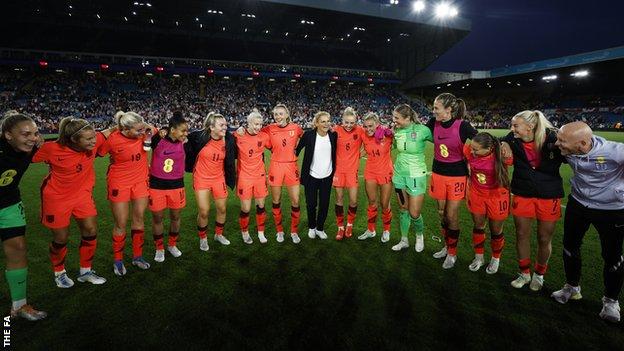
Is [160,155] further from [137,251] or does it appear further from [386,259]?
[386,259]

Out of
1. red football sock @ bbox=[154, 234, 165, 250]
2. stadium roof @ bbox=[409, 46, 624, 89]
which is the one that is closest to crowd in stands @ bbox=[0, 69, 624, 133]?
stadium roof @ bbox=[409, 46, 624, 89]

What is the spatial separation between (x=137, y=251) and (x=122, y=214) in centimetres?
65

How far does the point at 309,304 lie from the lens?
12.1 ft

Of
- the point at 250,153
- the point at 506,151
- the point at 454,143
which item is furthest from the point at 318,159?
the point at 506,151

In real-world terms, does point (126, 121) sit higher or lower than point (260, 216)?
higher

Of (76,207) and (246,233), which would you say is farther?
(246,233)

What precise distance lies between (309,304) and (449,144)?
2741 mm

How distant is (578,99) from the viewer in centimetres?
A: 4150

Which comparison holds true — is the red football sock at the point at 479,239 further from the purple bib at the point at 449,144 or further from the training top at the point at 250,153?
the training top at the point at 250,153

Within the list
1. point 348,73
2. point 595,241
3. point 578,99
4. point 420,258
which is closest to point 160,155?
point 420,258

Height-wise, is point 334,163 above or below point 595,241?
above

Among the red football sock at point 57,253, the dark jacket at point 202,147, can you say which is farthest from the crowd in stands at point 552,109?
the red football sock at point 57,253

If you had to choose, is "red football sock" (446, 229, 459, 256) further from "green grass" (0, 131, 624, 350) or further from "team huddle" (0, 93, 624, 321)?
"green grass" (0, 131, 624, 350)

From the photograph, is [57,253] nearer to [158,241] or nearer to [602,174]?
[158,241]
